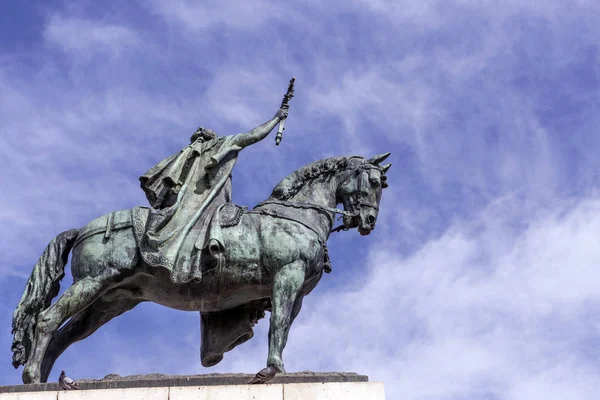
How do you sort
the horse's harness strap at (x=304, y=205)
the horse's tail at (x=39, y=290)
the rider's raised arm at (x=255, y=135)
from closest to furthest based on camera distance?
the horse's tail at (x=39, y=290)
the horse's harness strap at (x=304, y=205)
the rider's raised arm at (x=255, y=135)

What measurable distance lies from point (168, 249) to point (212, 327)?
1529 mm

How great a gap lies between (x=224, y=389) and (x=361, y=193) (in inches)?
144

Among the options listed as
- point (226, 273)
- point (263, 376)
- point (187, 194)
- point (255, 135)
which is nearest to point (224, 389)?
point (263, 376)

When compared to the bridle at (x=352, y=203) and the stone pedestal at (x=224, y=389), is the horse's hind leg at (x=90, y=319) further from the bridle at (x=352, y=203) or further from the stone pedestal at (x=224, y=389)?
the bridle at (x=352, y=203)

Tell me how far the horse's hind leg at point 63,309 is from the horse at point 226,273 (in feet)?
0.04

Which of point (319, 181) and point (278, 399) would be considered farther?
point (319, 181)

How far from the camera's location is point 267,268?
1388 cm

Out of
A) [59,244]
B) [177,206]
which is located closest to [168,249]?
[177,206]

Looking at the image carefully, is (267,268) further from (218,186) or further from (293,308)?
(218,186)

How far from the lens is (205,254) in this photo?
1396 centimetres

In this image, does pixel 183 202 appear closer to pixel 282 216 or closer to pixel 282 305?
pixel 282 216

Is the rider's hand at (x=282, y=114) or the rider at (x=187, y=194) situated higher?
the rider's hand at (x=282, y=114)

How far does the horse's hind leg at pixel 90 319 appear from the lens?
46.9 ft

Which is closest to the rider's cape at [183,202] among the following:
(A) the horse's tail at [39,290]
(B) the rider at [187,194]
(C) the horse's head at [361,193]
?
(B) the rider at [187,194]
